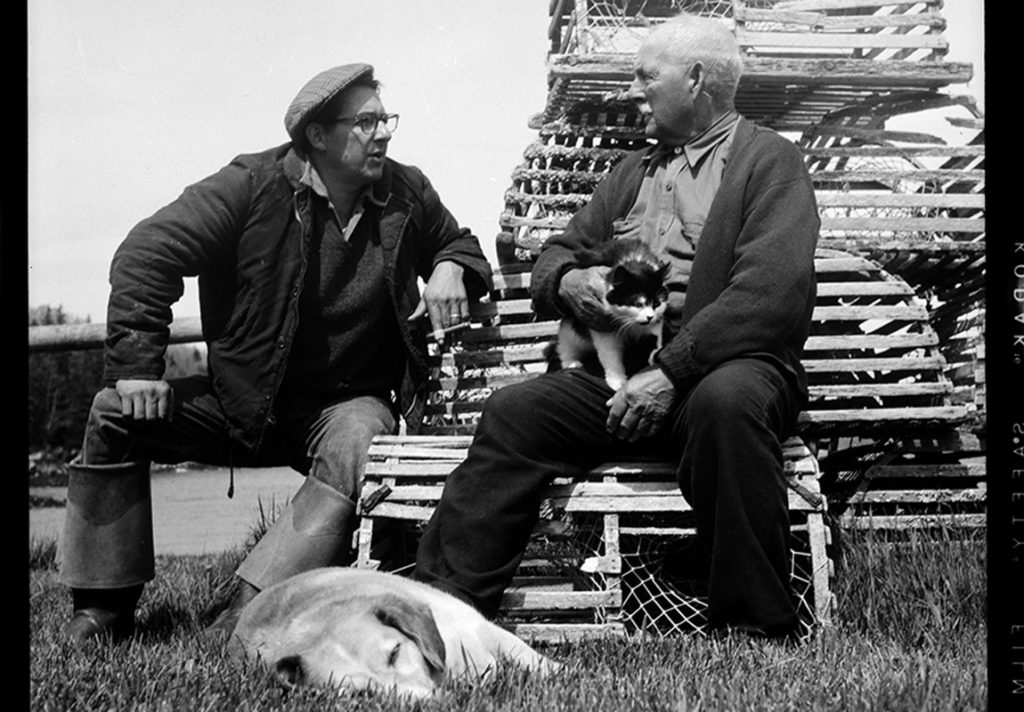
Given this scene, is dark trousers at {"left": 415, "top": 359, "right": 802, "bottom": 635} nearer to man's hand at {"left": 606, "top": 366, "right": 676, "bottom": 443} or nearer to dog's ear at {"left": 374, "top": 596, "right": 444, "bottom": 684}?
man's hand at {"left": 606, "top": 366, "right": 676, "bottom": 443}

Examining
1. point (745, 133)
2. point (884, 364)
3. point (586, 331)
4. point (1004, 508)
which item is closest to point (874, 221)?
point (884, 364)

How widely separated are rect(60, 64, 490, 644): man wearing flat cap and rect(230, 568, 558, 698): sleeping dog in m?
0.95

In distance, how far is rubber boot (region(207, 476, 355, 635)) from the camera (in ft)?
13.0

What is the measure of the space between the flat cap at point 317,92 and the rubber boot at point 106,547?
1572 millimetres

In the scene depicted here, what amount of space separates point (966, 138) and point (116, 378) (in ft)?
14.0

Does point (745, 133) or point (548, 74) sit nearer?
point (745, 133)

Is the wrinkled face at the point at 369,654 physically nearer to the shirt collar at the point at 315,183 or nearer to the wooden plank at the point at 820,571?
the wooden plank at the point at 820,571

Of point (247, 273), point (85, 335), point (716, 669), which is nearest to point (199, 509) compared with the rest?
point (85, 335)

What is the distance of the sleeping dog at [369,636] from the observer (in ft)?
8.59

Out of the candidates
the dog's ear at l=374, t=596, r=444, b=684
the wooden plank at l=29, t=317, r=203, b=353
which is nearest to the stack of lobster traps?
the dog's ear at l=374, t=596, r=444, b=684

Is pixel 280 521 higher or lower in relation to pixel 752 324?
lower

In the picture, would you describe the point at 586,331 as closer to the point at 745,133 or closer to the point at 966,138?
the point at 745,133

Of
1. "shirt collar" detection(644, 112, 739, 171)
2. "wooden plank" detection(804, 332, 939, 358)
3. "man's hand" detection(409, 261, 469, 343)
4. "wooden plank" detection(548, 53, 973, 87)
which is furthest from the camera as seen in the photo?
"wooden plank" detection(548, 53, 973, 87)

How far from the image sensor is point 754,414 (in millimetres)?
3355
